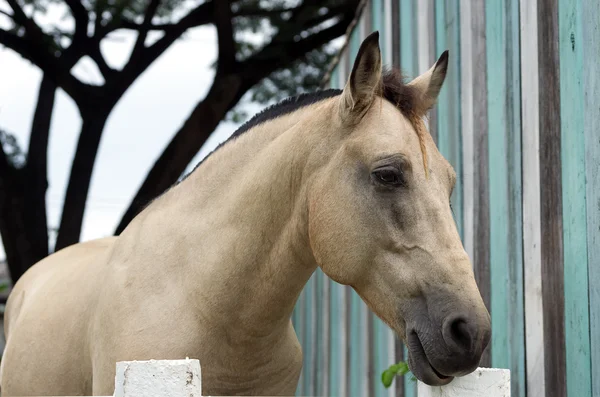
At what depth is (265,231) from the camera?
3.01 metres

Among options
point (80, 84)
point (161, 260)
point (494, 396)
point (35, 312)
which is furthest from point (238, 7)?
point (494, 396)

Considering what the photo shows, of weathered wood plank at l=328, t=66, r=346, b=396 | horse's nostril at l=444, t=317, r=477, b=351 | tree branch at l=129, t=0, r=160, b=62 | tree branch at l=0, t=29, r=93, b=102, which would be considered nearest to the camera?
horse's nostril at l=444, t=317, r=477, b=351

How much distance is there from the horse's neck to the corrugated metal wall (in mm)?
886

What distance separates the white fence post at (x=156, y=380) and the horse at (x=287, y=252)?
0.88 metres

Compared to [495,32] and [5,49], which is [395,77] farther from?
[5,49]

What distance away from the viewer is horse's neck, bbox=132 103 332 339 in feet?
9.77

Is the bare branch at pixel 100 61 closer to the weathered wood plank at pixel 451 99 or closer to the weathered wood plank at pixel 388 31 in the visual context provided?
the weathered wood plank at pixel 388 31

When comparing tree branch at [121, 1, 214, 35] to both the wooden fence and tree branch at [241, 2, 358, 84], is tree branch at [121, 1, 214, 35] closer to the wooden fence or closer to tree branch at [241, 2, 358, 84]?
tree branch at [241, 2, 358, 84]

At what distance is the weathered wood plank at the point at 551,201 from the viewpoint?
112 inches

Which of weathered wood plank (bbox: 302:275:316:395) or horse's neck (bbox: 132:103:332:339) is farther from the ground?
horse's neck (bbox: 132:103:332:339)

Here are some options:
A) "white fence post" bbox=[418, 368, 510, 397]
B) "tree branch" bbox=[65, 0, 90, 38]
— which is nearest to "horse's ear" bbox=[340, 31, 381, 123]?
"white fence post" bbox=[418, 368, 510, 397]

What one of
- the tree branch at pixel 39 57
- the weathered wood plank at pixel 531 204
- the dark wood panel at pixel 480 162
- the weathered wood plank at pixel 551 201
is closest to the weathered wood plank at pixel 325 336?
the dark wood panel at pixel 480 162

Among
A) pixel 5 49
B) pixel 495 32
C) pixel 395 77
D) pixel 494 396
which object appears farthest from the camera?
pixel 5 49

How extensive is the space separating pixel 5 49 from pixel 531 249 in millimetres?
6973
